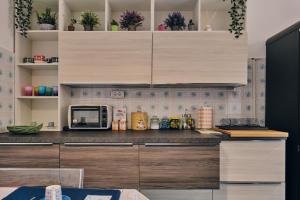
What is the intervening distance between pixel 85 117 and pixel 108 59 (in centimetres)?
57

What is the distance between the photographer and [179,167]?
192 cm

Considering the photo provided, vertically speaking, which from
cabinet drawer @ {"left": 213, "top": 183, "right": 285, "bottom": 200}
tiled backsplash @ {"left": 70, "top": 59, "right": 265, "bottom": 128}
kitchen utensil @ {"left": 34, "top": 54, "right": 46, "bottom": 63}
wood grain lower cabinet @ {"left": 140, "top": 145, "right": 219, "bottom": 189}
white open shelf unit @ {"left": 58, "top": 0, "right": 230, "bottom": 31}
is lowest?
cabinet drawer @ {"left": 213, "top": 183, "right": 285, "bottom": 200}

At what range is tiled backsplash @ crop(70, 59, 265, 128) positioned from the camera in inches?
101

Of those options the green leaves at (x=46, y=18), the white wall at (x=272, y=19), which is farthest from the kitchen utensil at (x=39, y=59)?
the white wall at (x=272, y=19)

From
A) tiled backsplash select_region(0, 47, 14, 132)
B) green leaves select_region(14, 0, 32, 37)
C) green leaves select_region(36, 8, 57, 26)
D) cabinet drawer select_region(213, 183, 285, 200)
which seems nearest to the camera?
cabinet drawer select_region(213, 183, 285, 200)

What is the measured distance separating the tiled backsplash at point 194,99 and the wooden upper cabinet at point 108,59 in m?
0.39

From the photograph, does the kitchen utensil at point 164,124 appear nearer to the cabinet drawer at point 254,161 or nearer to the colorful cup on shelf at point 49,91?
the cabinet drawer at point 254,161

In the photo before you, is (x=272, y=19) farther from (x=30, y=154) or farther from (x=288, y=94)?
(x=30, y=154)

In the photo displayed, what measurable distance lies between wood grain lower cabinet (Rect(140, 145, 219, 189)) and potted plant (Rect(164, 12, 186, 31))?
3.71 feet

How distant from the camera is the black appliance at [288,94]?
201 centimetres

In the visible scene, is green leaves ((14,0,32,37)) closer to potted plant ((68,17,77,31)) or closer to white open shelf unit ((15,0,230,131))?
white open shelf unit ((15,0,230,131))

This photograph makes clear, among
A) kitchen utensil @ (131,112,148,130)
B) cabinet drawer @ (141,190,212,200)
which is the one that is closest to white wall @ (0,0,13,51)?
kitchen utensil @ (131,112,148,130)

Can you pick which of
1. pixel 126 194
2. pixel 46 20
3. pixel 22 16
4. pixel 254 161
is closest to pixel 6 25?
pixel 22 16

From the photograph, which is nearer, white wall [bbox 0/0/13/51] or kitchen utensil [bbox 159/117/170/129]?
white wall [bbox 0/0/13/51]
